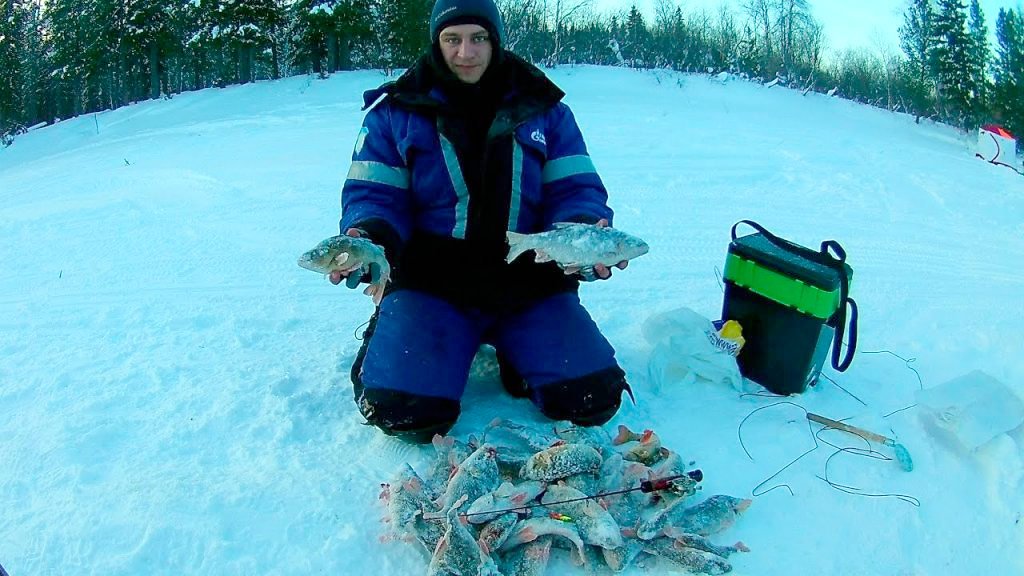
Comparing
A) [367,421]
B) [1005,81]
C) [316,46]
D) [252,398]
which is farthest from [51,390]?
[1005,81]

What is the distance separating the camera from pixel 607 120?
1129 cm

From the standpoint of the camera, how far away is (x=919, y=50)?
30359 mm

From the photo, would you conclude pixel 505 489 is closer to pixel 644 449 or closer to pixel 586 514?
pixel 586 514

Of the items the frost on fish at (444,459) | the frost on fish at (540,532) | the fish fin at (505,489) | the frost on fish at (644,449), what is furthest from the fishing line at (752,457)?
the frost on fish at (444,459)

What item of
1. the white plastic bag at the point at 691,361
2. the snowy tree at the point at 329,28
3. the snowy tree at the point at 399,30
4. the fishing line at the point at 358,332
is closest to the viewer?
the white plastic bag at the point at 691,361

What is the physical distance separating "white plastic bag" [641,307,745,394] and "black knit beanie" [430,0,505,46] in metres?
1.75

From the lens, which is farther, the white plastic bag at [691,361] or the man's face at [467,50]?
the white plastic bag at [691,361]

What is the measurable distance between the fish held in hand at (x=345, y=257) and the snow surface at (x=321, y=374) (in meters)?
0.77

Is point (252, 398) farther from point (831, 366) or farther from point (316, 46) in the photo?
point (316, 46)

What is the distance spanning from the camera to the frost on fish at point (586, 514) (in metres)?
2.36

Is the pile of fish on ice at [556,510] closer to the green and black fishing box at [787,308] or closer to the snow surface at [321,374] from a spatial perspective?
the snow surface at [321,374]

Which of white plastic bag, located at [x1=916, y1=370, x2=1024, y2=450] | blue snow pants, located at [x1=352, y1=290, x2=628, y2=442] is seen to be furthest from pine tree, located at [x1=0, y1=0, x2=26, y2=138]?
white plastic bag, located at [x1=916, y1=370, x2=1024, y2=450]

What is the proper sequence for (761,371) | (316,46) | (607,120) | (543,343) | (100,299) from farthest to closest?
(316,46) → (607,120) → (100,299) → (761,371) → (543,343)

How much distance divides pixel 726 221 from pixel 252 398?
4.56 m
